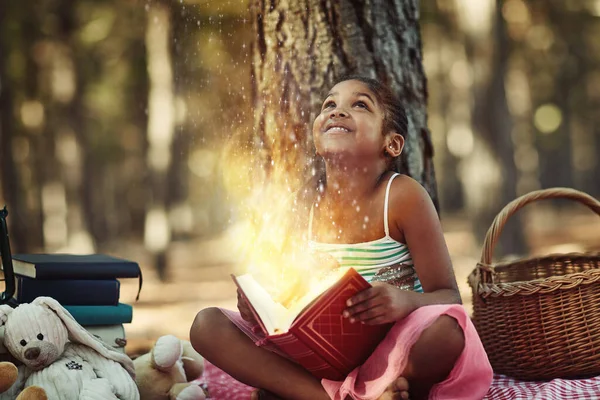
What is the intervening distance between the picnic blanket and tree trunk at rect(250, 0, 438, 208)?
3.29 feet

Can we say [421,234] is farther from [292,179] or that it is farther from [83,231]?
[83,231]

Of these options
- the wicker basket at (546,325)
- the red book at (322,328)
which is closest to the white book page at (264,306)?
the red book at (322,328)

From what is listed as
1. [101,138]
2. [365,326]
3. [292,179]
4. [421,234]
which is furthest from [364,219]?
[101,138]

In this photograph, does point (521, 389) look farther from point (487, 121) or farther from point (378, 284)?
point (487, 121)

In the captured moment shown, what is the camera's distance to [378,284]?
2400 millimetres

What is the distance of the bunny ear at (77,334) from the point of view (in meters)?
2.67

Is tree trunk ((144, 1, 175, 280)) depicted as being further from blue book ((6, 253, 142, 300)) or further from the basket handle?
the basket handle

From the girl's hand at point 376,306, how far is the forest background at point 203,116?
5.10 feet

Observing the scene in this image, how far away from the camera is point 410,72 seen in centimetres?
380

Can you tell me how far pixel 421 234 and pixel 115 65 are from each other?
15.5 m

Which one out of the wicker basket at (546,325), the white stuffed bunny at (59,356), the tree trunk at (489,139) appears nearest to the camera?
the white stuffed bunny at (59,356)

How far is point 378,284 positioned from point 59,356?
116 centimetres

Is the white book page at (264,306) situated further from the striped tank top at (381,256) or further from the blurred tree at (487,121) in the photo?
the blurred tree at (487,121)

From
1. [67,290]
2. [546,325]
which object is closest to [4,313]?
[67,290]
